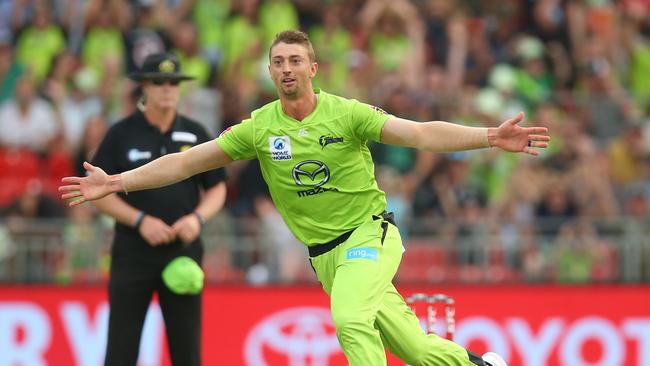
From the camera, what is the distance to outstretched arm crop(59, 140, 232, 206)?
8.68 meters

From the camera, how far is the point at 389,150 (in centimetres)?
1602

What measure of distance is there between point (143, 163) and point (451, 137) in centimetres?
282

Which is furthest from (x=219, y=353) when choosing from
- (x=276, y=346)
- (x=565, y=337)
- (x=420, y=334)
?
(x=420, y=334)

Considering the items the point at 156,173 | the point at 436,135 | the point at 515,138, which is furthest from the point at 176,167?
the point at 515,138

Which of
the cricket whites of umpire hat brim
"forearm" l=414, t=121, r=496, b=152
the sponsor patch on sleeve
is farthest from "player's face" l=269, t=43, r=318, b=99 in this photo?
the cricket whites of umpire hat brim

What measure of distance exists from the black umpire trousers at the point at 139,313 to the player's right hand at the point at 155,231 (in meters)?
0.24

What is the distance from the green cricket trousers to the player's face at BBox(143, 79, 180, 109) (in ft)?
6.56

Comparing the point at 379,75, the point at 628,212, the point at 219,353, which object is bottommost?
the point at 219,353

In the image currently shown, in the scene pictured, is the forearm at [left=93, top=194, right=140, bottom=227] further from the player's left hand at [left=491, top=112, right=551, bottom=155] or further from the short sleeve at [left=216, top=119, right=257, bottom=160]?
the player's left hand at [left=491, top=112, right=551, bottom=155]

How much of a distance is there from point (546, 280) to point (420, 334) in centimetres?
622

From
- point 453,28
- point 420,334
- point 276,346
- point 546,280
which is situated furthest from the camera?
point 453,28

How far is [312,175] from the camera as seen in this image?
855 cm

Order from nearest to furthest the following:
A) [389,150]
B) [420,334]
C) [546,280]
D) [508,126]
Answer: [508,126] < [420,334] < [546,280] < [389,150]

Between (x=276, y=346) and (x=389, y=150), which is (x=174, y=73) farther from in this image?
(x=389, y=150)
